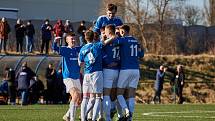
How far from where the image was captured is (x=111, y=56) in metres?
17.7

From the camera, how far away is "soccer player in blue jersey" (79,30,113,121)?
57.6 feet

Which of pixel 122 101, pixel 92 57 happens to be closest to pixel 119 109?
pixel 122 101

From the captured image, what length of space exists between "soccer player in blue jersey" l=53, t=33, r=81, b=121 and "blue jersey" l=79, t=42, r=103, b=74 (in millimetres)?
1205

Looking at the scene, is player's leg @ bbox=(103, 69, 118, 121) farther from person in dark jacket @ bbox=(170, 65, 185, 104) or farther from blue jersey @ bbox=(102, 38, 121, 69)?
person in dark jacket @ bbox=(170, 65, 185, 104)

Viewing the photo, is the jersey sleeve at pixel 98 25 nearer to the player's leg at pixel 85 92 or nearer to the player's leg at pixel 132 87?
the player's leg at pixel 85 92

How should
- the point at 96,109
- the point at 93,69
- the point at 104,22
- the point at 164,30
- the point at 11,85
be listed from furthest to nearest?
the point at 164,30
the point at 11,85
the point at 104,22
the point at 93,69
the point at 96,109

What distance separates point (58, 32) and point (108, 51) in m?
23.2

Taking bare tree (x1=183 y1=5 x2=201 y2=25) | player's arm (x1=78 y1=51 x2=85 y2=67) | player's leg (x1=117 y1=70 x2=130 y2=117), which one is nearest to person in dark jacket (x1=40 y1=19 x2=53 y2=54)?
player's arm (x1=78 y1=51 x2=85 y2=67)

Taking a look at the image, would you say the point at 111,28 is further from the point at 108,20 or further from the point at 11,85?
the point at 11,85

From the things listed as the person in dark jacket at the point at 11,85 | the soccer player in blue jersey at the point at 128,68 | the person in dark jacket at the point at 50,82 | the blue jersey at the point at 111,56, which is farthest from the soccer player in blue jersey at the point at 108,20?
the person in dark jacket at the point at 50,82

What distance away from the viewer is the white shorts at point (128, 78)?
17734 millimetres

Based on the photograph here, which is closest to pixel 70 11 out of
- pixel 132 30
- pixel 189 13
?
pixel 132 30

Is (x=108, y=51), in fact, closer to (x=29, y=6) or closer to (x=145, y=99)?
(x=145, y=99)

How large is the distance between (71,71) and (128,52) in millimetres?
2015
